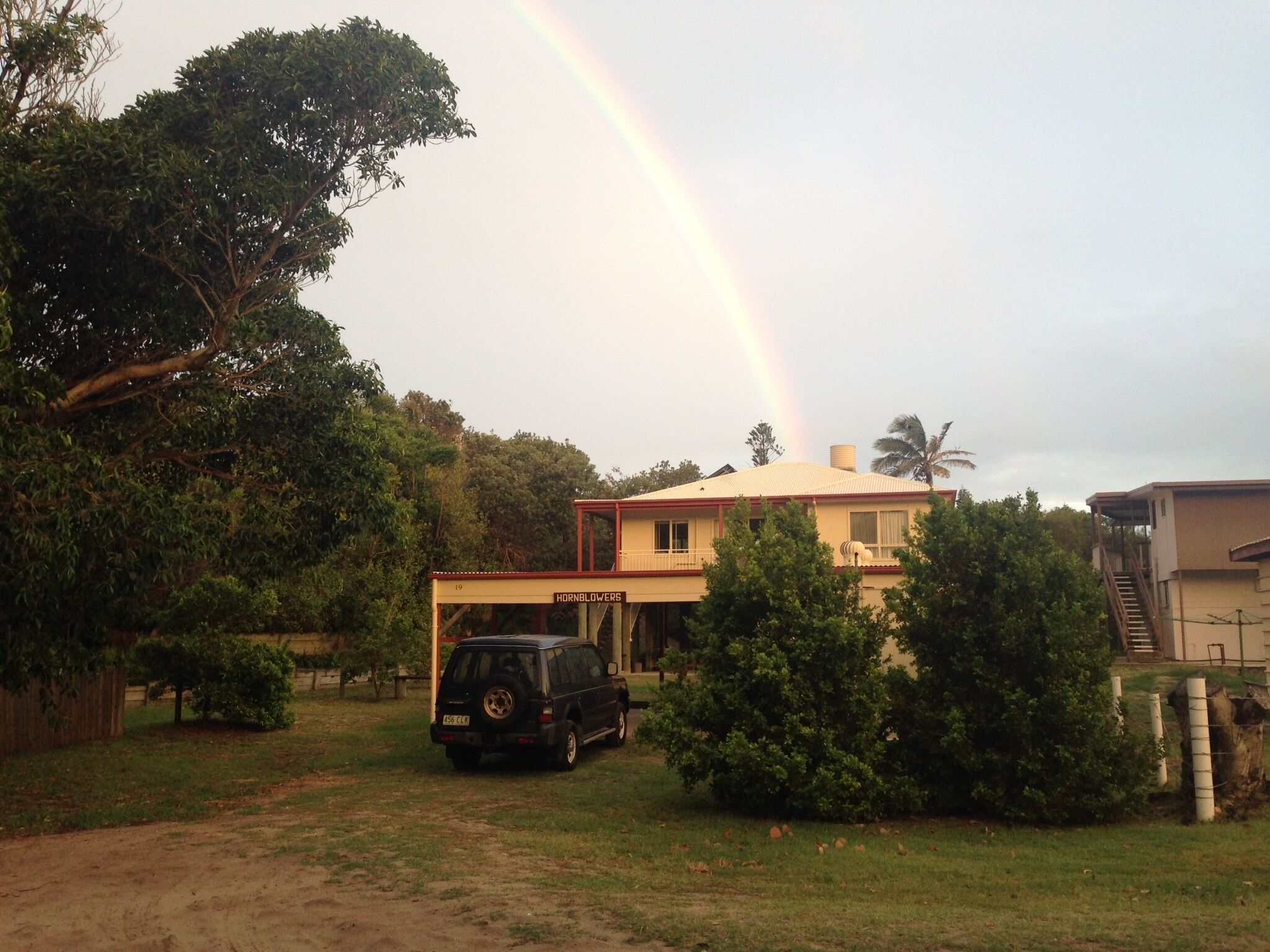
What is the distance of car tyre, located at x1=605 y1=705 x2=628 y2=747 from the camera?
1548 centimetres

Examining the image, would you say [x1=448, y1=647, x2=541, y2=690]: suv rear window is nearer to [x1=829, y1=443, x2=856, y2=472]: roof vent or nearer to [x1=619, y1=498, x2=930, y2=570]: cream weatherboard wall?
[x1=619, y1=498, x2=930, y2=570]: cream weatherboard wall

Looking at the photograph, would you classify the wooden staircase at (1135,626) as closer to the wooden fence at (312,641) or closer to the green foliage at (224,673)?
the green foliage at (224,673)

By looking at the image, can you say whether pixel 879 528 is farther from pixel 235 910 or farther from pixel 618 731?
pixel 235 910

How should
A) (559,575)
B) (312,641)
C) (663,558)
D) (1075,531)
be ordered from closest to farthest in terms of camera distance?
1. (559,575)
2. (663,558)
3. (312,641)
4. (1075,531)

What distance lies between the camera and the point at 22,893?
7109 mm

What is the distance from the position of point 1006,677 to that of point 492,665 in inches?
249

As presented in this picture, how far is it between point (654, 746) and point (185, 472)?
6.93 m

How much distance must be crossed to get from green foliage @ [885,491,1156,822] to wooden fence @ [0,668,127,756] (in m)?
11.3

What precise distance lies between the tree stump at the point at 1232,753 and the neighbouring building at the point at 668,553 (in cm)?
862

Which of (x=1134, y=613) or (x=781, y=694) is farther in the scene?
(x=1134, y=613)

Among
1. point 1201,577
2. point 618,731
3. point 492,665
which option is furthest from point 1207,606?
point 492,665

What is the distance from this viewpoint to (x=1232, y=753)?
356 inches

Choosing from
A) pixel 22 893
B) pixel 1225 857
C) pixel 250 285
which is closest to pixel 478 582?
pixel 250 285

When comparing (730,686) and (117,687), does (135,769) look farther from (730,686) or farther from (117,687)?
(730,686)
